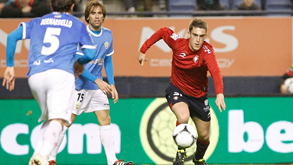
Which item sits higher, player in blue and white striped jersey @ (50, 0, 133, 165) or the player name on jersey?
the player name on jersey

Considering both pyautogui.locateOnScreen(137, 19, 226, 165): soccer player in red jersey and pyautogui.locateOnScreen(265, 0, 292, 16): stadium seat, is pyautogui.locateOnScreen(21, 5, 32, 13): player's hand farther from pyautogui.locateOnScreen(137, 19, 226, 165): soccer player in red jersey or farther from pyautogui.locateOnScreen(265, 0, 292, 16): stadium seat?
pyautogui.locateOnScreen(265, 0, 292, 16): stadium seat

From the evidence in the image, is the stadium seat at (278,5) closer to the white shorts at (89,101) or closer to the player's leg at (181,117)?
the player's leg at (181,117)

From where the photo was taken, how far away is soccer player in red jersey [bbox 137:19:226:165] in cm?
633

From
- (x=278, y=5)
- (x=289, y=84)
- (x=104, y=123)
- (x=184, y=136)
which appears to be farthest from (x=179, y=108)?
(x=278, y=5)

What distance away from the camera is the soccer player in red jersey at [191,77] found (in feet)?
20.8

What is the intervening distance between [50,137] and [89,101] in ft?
5.67

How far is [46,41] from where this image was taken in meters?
4.98

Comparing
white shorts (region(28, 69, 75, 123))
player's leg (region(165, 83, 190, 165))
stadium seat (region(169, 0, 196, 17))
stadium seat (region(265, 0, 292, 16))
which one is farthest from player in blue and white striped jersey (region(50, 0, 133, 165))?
stadium seat (region(265, 0, 292, 16))

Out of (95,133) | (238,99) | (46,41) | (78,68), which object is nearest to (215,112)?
(238,99)

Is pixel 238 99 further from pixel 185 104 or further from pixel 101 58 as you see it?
pixel 101 58

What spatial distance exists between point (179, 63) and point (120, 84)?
106 inches

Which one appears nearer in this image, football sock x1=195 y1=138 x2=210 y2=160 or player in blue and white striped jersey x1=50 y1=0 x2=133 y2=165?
player in blue and white striped jersey x1=50 y1=0 x2=133 y2=165

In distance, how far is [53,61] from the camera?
496 centimetres

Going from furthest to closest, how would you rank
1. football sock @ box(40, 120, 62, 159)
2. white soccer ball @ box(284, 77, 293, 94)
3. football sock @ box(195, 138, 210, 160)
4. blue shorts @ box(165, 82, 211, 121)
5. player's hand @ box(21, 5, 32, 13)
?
player's hand @ box(21, 5, 32, 13), white soccer ball @ box(284, 77, 293, 94), football sock @ box(195, 138, 210, 160), blue shorts @ box(165, 82, 211, 121), football sock @ box(40, 120, 62, 159)
